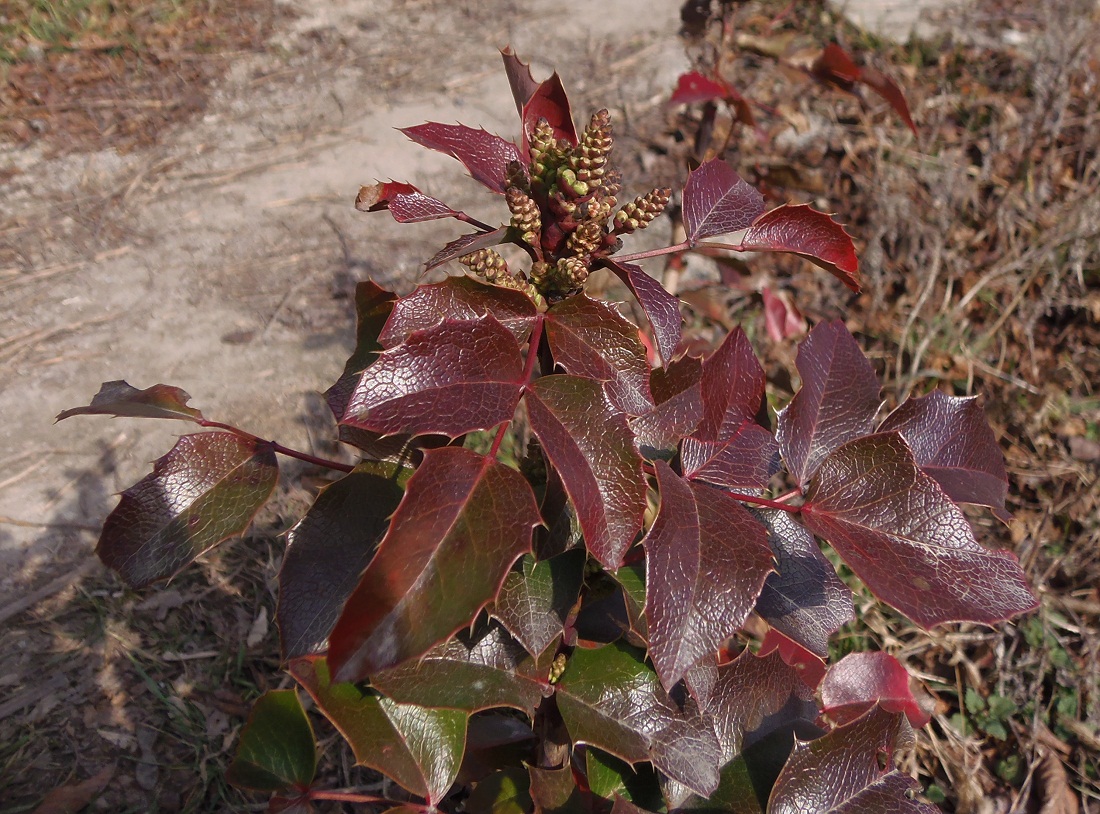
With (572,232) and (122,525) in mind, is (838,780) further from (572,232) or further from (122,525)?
(122,525)

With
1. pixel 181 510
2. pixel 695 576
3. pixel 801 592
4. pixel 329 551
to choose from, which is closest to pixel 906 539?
pixel 801 592

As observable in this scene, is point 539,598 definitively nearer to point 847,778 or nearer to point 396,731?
point 396,731

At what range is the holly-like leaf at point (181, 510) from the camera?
3.03 ft

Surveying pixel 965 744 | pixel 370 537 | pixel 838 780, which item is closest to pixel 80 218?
pixel 370 537

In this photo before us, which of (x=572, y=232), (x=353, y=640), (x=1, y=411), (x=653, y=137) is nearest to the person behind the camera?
(x=353, y=640)

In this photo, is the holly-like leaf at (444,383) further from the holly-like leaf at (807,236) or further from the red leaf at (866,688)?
the red leaf at (866,688)

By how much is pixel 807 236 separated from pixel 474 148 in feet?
1.33

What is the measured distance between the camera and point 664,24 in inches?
152

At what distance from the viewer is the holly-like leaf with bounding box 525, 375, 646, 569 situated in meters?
0.71

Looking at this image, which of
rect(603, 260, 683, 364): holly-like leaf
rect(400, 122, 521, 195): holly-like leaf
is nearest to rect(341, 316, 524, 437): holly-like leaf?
rect(603, 260, 683, 364): holly-like leaf

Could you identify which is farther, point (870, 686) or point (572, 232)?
point (870, 686)

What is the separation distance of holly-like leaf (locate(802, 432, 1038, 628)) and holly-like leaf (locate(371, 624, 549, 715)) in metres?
Answer: 0.38

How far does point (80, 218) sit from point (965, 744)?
311 cm

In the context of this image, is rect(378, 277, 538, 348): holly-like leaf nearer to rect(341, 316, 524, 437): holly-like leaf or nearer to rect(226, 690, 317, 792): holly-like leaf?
rect(341, 316, 524, 437): holly-like leaf
